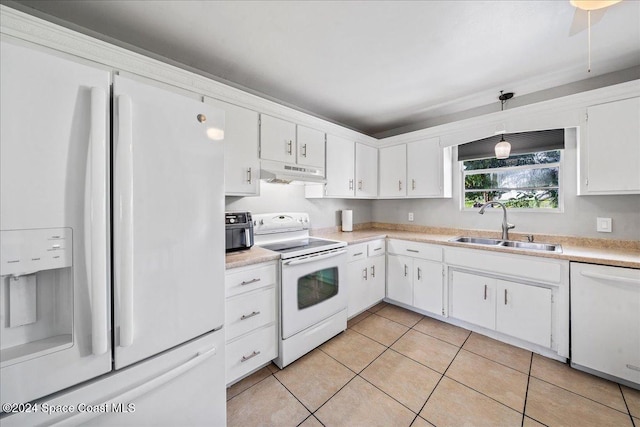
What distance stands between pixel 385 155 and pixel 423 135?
56cm

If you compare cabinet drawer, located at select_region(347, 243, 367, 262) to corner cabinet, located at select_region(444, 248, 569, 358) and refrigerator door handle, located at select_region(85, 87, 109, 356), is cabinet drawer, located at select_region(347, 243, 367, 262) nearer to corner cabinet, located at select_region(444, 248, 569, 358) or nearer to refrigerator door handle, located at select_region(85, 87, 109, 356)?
corner cabinet, located at select_region(444, 248, 569, 358)

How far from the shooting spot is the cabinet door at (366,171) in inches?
126

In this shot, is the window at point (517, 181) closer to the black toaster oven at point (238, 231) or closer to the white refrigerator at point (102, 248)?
the black toaster oven at point (238, 231)

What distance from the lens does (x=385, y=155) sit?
3.44 meters

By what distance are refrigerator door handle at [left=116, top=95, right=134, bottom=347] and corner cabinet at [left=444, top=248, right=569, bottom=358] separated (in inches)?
103

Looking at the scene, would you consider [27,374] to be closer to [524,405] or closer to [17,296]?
[17,296]

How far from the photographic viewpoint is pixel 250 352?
5.77ft

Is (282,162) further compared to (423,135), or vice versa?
(423,135)

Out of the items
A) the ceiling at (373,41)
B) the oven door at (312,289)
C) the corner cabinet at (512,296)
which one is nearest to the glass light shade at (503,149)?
the ceiling at (373,41)

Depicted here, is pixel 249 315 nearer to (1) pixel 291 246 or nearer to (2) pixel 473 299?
(1) pixel 291 246

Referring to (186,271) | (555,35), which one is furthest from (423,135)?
(186,271)

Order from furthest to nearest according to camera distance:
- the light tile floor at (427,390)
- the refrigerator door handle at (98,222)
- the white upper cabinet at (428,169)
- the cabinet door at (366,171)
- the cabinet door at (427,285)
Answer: the cabinet door at (366,171)
the white upper cabinet at (428,169)
the cabinet door at (427,285)
the light tile floor at (427,390)
the refrigerator door handle at (98,222)

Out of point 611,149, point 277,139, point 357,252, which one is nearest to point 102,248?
point 277,139

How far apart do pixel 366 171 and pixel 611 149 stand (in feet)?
7.24
